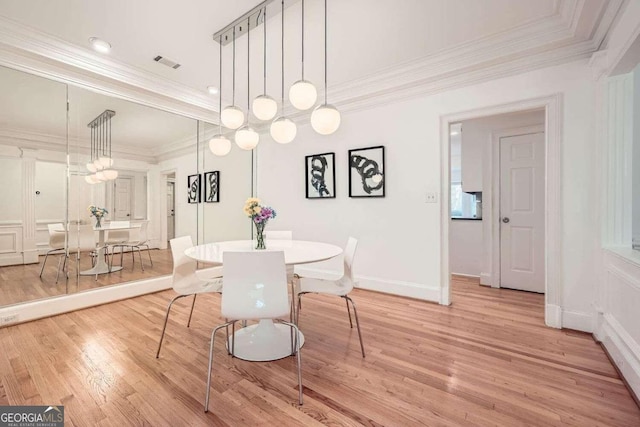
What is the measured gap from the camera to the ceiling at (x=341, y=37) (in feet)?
7.20

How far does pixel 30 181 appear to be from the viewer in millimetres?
2766

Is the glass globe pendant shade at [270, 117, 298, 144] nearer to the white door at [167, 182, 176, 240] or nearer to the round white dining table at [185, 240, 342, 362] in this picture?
the round white dining table at [185, 240, 342, 362]

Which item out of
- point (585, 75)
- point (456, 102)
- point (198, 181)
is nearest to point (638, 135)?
point (585, 75)

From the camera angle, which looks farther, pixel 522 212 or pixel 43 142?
pixel 522 212

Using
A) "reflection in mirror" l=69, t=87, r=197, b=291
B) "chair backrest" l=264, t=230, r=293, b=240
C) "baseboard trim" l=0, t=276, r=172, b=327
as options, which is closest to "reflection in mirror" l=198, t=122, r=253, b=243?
"reflection in mirror" l=69, t=87, r=197, b=291

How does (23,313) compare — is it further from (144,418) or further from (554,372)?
(554,372)

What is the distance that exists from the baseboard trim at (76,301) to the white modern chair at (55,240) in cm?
38

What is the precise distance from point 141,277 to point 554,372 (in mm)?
4231

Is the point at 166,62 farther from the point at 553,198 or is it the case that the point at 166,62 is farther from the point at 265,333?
the point at 553,198

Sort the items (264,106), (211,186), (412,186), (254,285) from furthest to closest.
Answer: (211,186), (412,186), (264,106), (254,285)

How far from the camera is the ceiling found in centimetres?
219

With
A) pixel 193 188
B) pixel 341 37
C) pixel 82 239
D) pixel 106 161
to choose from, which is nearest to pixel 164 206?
pixel 193 188
